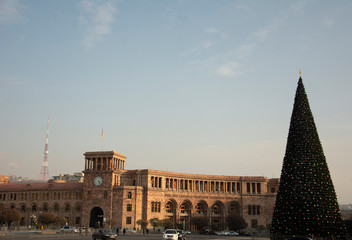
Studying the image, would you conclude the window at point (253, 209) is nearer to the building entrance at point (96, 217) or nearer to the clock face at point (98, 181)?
the building entrance at point (96, 217)

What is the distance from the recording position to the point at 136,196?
87.3 metres

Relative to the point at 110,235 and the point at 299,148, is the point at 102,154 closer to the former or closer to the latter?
the point at 110,235

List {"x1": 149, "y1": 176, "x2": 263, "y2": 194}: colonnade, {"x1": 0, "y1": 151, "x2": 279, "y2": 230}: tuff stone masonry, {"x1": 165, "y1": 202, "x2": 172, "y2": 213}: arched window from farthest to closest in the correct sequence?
1. {"x1": 149, "y1": 176, "x2": 263, "y2": 194}: colonnade
2. {"x1": 165, "y1": 202, "x2": 172, "y2": 213}: arched window
3. {"x1": 0, "y1": 151, "x2": 279, "y2": 230}: tuff stone masonry

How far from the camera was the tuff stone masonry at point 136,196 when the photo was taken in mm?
86750

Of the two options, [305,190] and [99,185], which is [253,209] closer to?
[99,185]

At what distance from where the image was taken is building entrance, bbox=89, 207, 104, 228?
8700 centimetres

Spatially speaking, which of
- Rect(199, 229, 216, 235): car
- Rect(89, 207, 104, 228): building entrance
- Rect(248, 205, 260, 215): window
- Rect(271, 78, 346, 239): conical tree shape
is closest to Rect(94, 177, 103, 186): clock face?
Rect(89, 207, 104, 228): building entrance

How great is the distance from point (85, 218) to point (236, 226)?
33292 mm

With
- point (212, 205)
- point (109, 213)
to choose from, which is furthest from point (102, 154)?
point (212, 205)

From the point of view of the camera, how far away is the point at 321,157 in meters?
35.2

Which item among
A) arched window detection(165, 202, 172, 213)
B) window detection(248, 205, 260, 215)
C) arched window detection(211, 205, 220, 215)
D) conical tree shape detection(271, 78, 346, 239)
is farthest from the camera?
arched window detection(211, 205, 220, 215)

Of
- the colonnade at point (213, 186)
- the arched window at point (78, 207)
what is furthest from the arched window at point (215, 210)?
the arched window at point (78, 207)

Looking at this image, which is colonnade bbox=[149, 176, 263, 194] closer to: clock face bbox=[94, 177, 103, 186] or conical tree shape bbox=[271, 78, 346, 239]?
clock face bbox=[94, 177, 103, 186]

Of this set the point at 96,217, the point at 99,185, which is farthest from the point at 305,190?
the point at 96,217
